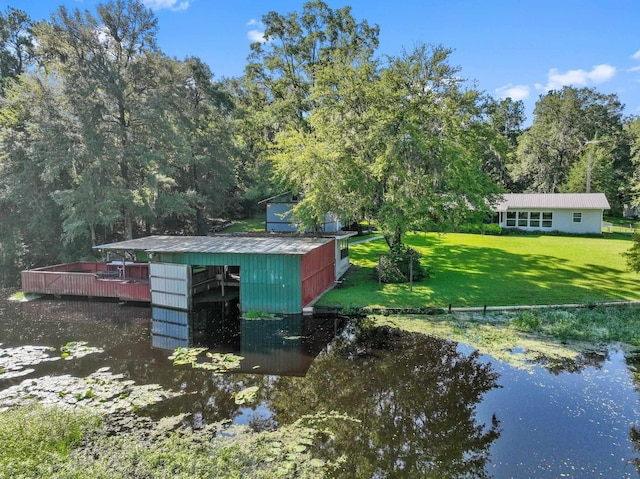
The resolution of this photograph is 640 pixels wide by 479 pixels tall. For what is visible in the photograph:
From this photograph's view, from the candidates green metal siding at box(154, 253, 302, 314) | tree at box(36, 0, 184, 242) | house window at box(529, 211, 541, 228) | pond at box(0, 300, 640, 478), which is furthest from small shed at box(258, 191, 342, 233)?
house window at box(529, 211, 541, 228)

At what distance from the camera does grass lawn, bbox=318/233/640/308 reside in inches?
731

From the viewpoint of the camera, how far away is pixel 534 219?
38.3 metres

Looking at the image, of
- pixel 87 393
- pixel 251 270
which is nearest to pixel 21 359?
pixel 87 393

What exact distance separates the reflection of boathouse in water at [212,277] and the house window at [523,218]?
78.1ft

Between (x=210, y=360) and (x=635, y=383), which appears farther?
(x=210, y=360)

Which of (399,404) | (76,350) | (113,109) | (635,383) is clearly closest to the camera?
(399,404)

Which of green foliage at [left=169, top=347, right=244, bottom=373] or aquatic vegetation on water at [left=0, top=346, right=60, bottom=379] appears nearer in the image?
aquatic vegetation on water at [left=0, top=346, right=60, bottom=379]

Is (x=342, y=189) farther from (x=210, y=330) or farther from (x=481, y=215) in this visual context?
(x=210, y=330)

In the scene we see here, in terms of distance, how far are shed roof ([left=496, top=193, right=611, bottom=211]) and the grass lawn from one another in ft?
14.9

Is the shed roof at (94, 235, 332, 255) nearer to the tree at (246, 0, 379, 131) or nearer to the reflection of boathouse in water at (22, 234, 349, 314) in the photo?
the reflection of boathouse in water at (22, 234, 349, 314)

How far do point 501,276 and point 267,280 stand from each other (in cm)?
1280

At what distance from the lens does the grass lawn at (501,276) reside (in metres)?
18.6

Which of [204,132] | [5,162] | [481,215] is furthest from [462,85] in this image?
[5,162]

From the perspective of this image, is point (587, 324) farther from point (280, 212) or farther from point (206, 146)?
point (206, 146)
